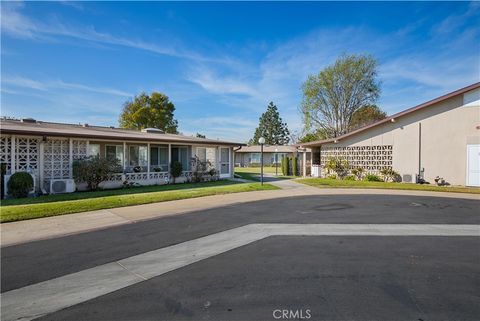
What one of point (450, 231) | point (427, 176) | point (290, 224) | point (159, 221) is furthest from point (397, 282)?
point (427, 176)

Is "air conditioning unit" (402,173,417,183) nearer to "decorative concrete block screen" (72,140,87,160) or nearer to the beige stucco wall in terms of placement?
the beige stucco wall

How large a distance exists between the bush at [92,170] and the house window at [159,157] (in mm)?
3772

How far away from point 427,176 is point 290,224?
1402 centimetres

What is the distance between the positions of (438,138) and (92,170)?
19408 millimetres

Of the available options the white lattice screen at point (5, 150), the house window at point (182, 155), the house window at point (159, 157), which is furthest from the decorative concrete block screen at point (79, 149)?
the house window at point (182, 155)

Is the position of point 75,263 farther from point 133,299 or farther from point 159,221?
point 159,221

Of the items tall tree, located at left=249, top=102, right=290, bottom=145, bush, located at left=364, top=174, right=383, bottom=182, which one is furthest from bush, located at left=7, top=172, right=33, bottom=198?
tall tree, located at left=249, top=102, right=290, bottom=145

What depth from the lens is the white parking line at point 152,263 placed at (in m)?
3.22

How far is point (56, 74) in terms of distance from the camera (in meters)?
16.0

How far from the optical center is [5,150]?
11078 millimetres

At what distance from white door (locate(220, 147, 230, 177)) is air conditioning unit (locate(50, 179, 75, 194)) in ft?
32.9

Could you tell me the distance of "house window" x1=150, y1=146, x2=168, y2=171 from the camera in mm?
17234

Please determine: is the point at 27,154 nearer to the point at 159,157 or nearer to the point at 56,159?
the point at 56,159

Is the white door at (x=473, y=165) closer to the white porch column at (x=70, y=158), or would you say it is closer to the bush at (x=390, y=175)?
the bush at (x=390, y=175)
